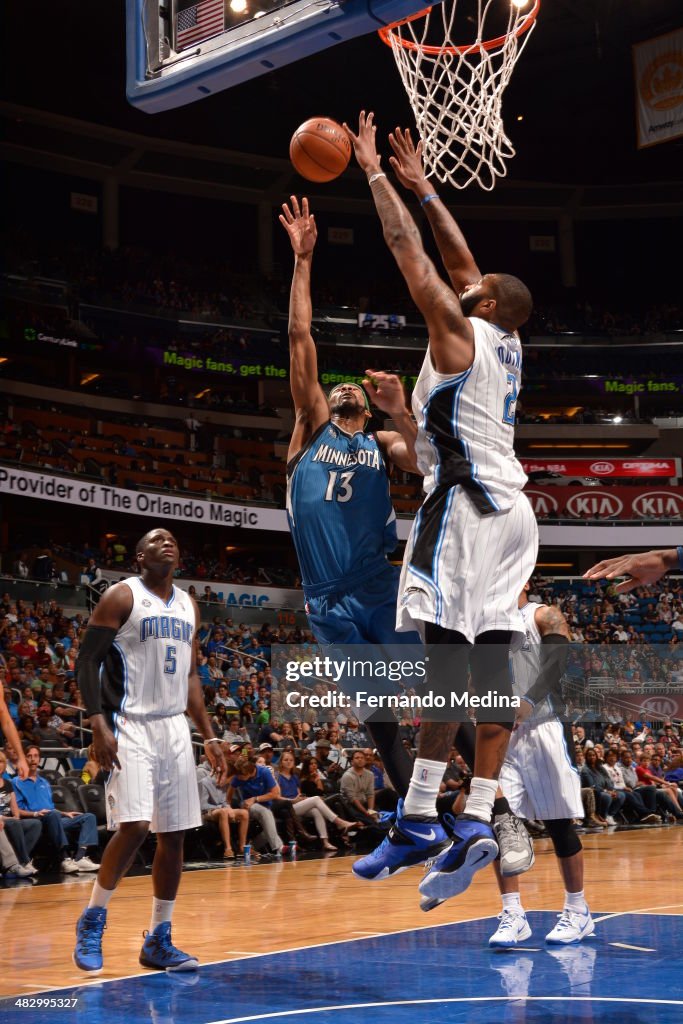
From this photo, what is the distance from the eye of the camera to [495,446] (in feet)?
14.2

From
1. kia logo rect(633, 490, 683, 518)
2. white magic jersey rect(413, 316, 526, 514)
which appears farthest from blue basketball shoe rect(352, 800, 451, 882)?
kia logo rect(633, 490, 683, 518)

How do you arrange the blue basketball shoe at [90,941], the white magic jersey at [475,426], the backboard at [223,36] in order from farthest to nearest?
the blue basketball shoe at [90,941]
the backboard at [223,36]
the white magic jersey at [475,426]

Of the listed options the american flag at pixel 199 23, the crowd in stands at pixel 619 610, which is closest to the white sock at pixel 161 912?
the american flag at pixel 199 23

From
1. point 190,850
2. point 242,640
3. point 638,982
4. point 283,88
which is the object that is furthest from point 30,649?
point 283,88

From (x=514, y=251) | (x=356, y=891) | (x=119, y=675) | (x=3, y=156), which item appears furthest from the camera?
(x=514, y=251)

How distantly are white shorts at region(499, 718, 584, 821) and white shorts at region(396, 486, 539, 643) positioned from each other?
2798mm

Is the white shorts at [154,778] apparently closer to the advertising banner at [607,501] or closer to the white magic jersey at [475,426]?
the white magic jersey at [475,426]

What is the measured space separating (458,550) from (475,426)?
48 cm

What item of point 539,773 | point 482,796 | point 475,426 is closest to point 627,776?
point 539,773

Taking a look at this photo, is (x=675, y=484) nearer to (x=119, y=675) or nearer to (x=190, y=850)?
(x=190, y=850)

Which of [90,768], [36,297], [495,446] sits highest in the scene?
[36,297]

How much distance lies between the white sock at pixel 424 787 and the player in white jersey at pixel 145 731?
91.0 inches

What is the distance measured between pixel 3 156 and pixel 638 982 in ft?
98.9

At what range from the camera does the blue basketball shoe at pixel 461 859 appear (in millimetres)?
3986
